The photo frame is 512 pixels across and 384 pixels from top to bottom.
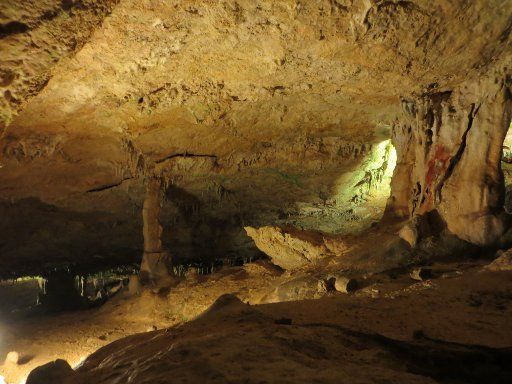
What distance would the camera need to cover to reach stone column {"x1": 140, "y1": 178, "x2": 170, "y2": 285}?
916 cm

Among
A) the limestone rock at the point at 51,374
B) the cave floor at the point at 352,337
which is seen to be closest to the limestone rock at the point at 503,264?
the cave floor at the point at 352,337

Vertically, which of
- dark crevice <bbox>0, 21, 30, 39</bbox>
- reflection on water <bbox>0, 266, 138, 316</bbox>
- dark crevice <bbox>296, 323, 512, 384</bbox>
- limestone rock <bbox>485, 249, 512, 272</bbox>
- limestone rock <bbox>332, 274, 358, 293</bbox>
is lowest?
reflection on water <bbox>0, 266, 138, 316</bbox>

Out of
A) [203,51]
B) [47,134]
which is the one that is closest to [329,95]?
[203,51]

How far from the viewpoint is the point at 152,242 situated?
920 cm

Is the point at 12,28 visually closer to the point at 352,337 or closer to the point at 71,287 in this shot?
the point at 352,337

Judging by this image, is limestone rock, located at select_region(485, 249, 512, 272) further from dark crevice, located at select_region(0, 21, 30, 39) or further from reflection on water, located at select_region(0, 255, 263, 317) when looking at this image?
reflection on water, located at select_region(0, 255, 263, 317)

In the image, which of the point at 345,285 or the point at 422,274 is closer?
the point at 422,274

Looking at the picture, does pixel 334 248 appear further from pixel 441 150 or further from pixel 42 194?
pixel 42 194

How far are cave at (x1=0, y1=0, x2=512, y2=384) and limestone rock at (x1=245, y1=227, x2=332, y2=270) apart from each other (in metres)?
0.04

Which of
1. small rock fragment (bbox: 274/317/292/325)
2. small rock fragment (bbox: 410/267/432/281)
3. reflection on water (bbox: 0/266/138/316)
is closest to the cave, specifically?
small rock fragment (bbox: 274/317/292/325)

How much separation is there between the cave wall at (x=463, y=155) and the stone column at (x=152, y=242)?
5.59 meters

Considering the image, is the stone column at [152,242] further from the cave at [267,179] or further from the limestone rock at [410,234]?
the limestone rock at [410,234]

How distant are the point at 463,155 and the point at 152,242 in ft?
22.5

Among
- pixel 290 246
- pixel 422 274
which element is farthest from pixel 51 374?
pixel 290 246
